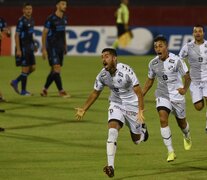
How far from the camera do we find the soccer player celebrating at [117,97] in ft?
36.4

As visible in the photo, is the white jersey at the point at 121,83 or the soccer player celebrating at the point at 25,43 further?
the soccer player celebrating at the point at 25,43

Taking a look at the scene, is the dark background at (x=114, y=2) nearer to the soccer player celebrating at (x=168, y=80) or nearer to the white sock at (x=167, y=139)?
the soccer player celebrating at (x=168, y=80)

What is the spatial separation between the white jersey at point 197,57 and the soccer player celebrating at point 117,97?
11.1 ft

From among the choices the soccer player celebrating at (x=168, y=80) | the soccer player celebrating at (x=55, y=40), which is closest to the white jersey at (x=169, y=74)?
the soccer player celebrating at (x=168, y=80)

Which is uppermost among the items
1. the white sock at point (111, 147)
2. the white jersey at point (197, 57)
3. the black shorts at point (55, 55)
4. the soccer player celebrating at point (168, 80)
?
the black shorts at point (55, 55)

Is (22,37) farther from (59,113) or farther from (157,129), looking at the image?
(157,129)

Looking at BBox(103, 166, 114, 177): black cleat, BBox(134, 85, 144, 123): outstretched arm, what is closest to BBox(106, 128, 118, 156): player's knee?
BBox(103, 166, 114, 177): black cleat

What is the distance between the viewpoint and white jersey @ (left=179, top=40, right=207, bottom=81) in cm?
1488

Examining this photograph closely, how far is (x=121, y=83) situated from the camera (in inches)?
452

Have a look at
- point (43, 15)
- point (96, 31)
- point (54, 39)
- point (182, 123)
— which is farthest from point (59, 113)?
point (43, 15)

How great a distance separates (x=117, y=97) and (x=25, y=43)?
927 centimetres

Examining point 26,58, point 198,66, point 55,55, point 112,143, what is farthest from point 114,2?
point 112,143

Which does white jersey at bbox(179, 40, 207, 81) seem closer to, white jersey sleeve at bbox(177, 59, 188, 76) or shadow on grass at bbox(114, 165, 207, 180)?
white jersey sleeve at bbox(177, 59, 188, 76)

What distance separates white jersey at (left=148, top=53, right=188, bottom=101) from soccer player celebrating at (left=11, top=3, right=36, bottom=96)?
8.13 metres
